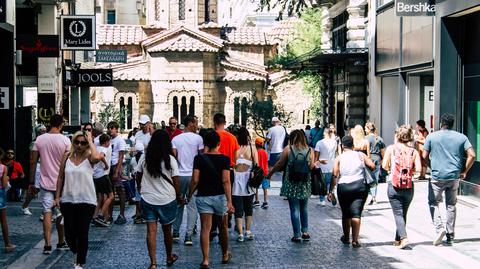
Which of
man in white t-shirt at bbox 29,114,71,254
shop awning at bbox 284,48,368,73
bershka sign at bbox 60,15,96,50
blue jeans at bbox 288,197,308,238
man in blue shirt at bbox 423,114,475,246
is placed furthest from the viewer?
shop awning at bbox 284,48,368,73

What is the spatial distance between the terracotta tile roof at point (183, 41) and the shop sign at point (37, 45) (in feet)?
137

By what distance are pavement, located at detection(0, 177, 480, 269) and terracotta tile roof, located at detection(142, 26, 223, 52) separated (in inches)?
1850

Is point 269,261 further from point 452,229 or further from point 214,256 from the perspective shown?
point 452,229

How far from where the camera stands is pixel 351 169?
1219 centimetres

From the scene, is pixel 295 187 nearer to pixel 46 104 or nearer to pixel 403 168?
pixel 403 168

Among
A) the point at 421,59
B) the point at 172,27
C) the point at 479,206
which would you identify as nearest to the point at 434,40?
the point at 421,59

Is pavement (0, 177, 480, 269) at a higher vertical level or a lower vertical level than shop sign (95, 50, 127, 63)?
lower

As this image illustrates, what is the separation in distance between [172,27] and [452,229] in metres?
54.9

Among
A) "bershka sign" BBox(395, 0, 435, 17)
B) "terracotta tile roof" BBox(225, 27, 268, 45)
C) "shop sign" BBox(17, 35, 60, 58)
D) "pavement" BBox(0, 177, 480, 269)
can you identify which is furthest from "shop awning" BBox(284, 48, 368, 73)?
"terracotta tile roof" BBox(225, 27, 268, 45)

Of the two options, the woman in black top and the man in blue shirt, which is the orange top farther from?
the man in blue shirt

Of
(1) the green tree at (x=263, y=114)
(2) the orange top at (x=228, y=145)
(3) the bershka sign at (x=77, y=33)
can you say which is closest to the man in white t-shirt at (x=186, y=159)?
(2) the orange top at (x=228, y=145)

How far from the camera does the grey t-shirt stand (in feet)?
40.4

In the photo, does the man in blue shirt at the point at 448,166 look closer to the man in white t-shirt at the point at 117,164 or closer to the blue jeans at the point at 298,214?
the blue jeans at the point at 298,214

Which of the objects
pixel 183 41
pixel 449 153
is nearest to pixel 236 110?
pixel 183 41
